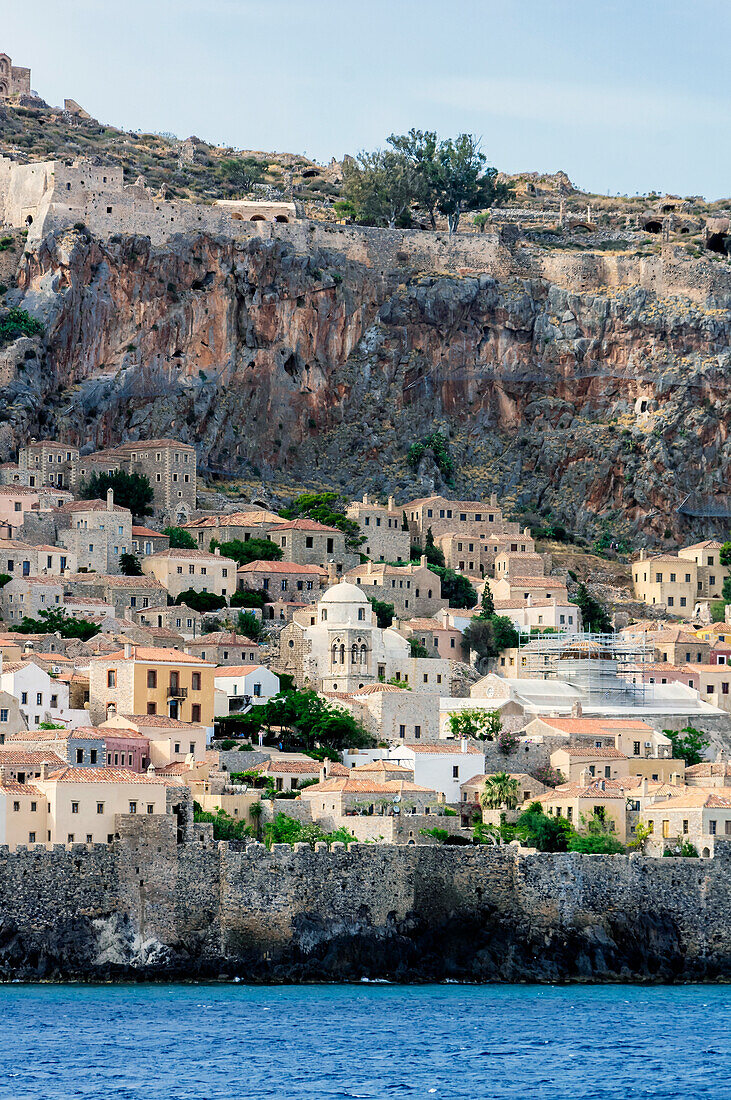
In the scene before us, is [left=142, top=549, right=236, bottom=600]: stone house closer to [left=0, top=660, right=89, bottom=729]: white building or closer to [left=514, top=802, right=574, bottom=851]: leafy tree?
[left=0, top=660, right=89, bottom=729]: white building

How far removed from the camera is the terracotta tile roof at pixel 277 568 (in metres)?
115

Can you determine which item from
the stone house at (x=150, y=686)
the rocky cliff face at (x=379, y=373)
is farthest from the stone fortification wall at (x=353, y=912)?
the rocky cliff face at (x=379, y=373)

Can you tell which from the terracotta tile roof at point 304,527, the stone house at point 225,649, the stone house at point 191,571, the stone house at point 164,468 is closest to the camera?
the stone house at point 225,649

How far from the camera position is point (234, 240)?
131625mm

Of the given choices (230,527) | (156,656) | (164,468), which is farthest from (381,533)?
(156,656)

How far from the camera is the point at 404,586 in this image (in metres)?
116

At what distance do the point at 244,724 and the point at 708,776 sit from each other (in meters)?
17.6

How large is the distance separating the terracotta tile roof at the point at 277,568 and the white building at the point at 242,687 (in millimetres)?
11995

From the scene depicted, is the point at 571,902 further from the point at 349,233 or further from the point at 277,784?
the point at 349,233

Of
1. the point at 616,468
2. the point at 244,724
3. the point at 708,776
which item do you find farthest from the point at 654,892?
the point at 616,468

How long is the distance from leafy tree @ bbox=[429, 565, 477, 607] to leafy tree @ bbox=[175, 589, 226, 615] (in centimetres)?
1143

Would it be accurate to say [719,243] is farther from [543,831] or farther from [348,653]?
[543,831]

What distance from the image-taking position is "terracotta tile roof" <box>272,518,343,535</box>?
119188 millimetres

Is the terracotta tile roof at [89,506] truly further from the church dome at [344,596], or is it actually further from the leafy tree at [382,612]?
the leafy tree at [382,612]
